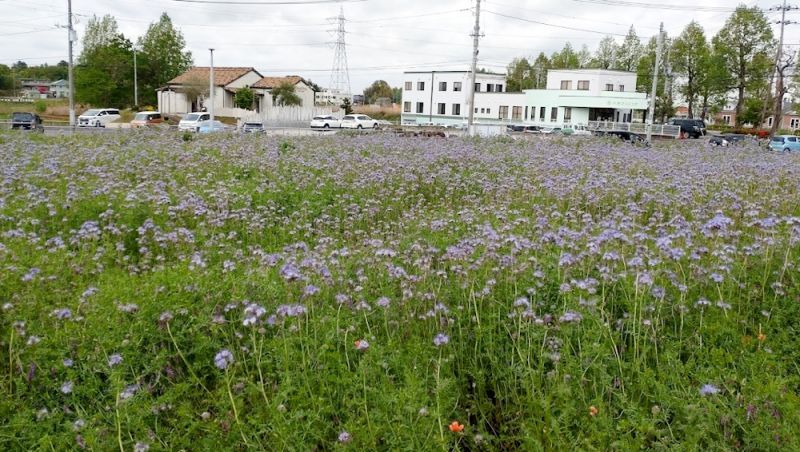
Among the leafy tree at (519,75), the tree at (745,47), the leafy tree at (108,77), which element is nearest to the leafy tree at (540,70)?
the leafy tree at (519,75)

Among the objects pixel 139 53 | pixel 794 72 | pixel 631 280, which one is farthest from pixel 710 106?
pixel 631 280

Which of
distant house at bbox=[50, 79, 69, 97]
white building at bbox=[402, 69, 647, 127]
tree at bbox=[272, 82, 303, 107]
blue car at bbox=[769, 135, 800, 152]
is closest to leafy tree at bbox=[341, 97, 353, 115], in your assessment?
white building at bbox=[402, 69, 647, 127]

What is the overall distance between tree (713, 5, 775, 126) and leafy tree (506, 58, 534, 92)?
99.5ft

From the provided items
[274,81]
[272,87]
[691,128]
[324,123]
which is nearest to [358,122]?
[324,123]

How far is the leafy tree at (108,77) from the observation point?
49062mm

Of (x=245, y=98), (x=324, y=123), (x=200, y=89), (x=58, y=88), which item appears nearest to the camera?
(x=324, y=123)

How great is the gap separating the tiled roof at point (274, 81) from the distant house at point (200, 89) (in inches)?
38.5

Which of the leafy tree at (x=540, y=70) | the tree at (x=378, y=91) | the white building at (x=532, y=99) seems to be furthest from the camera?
the tree at (x=378, y=91)

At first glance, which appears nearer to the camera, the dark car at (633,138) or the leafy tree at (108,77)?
the dark car at (633,138)

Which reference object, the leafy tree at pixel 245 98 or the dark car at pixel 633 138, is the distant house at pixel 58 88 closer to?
the leafy tree at pixel 245 98

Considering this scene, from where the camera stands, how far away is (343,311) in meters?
3.56

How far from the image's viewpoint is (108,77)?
49.8 metres

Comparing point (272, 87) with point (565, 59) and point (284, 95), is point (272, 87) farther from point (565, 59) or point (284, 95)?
point (565, 59)

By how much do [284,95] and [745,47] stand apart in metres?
42.2
